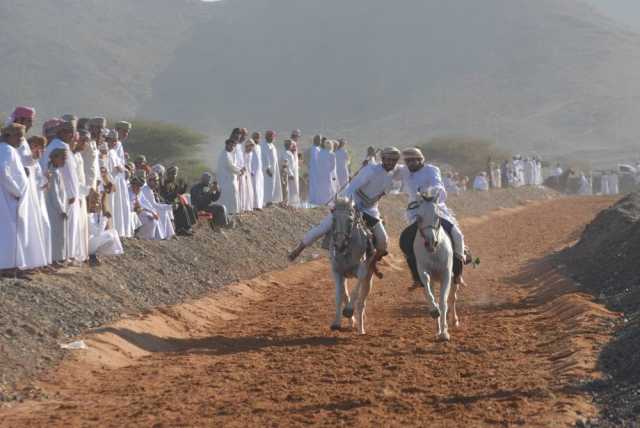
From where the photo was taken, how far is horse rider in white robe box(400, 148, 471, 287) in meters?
14.5

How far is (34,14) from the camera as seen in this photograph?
133000mm

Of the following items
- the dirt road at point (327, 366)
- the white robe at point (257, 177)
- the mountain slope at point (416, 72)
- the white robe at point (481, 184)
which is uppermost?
the mountain slope at point (416, 72)

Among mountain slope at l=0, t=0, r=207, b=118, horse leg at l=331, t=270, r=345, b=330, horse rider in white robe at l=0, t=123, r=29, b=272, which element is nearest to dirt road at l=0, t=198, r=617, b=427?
horse leg at l=331, t=270, r=345, b=330

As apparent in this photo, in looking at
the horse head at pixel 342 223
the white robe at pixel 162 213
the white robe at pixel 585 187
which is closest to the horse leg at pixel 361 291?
the horse head at pixel 342 223

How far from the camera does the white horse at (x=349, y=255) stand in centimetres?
1423

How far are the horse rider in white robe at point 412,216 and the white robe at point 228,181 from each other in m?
9.92

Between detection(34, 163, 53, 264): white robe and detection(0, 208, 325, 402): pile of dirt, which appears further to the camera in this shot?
detection(34, 163, 53, 264): white robe

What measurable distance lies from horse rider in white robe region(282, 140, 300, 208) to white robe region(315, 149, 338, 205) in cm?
111

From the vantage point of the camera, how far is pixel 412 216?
559 inches

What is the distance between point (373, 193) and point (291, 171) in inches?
583

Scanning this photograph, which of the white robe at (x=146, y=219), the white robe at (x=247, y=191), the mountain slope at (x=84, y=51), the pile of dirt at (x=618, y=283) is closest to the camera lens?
the pile of dirt at (x=618, y=283)

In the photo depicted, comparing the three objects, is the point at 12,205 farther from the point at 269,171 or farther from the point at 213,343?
the point at 269,171

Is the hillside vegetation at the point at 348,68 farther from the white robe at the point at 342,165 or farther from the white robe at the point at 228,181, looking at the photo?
the white robe at the point at 228,181

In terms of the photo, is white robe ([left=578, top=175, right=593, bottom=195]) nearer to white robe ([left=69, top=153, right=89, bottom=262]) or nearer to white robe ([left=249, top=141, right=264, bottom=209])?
white robe ([left=249, top=141, right=264, bottom=209])
